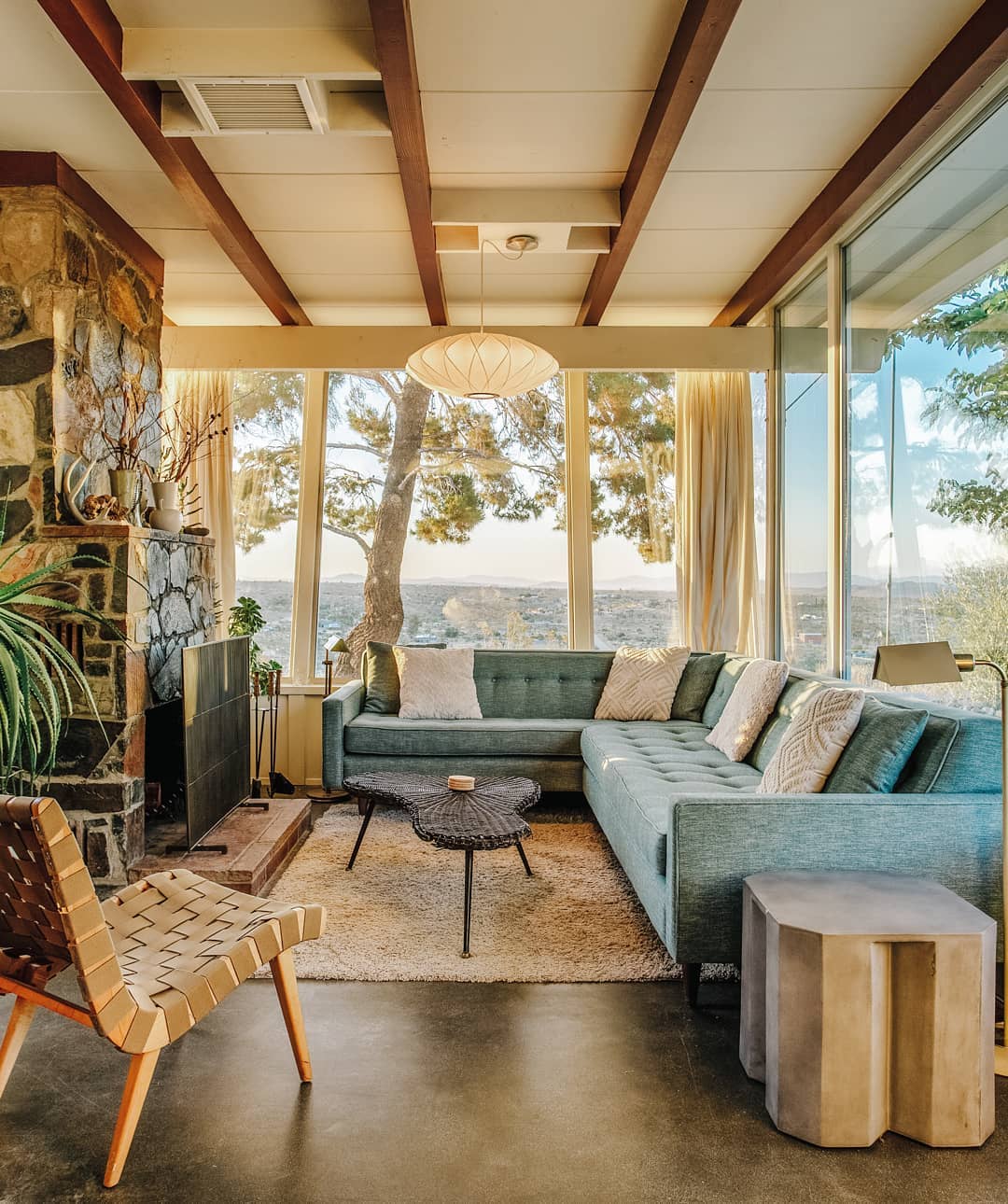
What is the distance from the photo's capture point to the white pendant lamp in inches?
144

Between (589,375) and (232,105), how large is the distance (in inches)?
111

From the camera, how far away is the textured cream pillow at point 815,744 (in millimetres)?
2463

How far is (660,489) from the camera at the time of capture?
5.16 m

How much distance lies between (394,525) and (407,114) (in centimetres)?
268

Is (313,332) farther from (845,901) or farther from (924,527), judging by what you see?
(845,901)

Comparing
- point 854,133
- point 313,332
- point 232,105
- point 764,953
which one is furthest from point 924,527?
point 313,332

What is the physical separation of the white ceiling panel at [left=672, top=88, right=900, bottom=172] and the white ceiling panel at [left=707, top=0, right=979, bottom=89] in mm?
69

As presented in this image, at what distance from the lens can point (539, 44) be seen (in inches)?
101

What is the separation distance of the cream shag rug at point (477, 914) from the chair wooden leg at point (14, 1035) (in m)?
0.85

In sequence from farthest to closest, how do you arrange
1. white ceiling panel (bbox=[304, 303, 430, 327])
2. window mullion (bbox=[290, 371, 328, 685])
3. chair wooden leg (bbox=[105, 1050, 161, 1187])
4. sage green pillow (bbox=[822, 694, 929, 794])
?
window mullion (bbox=[290, 371, 328, 685])
white ceiling panel (bbox=[304, 303, 430, 327])
sage green pillow (bbox=[822, 694, 929, 794])
chair wooden leg (bbox=[105, 1050, 161, 1187])

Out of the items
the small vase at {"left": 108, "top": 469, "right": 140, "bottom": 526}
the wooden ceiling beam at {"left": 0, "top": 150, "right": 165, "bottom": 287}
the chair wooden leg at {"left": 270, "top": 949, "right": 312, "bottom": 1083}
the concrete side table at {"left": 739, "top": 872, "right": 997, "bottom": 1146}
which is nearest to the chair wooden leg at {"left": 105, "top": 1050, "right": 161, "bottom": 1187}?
the chair wooden leg at {"left": 270, "top": 949, "right": 312, "bottom": 1083}

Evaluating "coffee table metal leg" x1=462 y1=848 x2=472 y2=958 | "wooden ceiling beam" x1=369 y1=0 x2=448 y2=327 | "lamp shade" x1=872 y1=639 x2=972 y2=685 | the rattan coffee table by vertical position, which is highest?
"wooden ceiling beam" x1=369 y1=0 x2=448 y2=327

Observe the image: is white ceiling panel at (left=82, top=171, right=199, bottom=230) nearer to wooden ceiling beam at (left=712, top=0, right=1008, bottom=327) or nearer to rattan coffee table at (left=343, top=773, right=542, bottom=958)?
rattan coffee table at (left=343, top=773, right=542, bottom=958)

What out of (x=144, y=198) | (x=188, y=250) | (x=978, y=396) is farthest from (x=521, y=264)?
(x=978, y=396)
